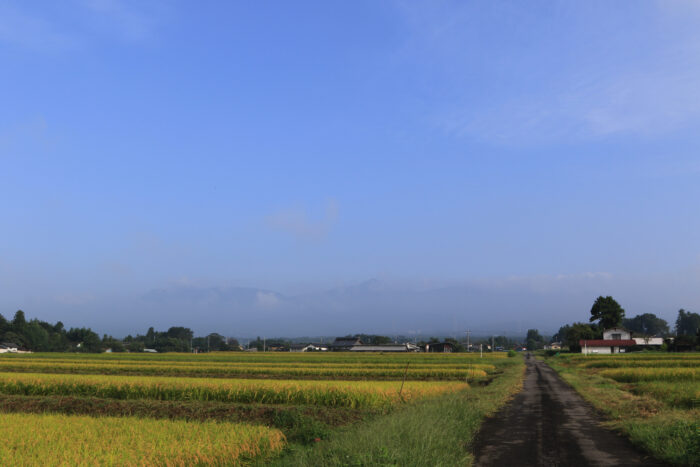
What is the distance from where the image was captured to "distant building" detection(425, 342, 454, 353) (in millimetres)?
156000

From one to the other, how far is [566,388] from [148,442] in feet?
92.2

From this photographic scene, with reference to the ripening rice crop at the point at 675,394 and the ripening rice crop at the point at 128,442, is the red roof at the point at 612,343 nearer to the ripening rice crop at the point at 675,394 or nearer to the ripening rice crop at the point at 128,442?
the ripening rice crop at the point at 675,394

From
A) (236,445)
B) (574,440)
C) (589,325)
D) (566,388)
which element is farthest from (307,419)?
(589,325)

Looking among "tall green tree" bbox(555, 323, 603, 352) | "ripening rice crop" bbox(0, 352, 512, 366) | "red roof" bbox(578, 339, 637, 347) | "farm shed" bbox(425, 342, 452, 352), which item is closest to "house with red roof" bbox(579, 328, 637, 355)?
"red roof" bbox(578, 339, 637, 347)

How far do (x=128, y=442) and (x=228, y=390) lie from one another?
38.5 ft

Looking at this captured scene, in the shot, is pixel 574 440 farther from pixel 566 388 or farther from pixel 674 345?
pixel 674 345

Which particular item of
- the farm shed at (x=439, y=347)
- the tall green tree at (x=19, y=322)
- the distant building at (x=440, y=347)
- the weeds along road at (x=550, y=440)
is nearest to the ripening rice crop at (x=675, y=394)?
the weeds along road at (x=550, y=440)

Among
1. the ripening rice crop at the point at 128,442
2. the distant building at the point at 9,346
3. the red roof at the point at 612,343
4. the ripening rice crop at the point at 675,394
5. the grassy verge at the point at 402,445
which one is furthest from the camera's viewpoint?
the distant building at the point at 9,346

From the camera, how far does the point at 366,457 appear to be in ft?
30.2

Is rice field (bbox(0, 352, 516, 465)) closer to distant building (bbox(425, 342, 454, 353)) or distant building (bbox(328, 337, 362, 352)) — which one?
distant building (bbox(328, 337, 362, 352))

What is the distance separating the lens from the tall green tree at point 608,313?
12138 centimetres

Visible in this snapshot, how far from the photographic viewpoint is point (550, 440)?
14484 millimetres

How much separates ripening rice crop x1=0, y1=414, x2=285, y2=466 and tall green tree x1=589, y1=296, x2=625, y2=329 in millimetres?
126279

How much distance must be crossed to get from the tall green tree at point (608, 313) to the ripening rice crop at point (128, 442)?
414 feet
